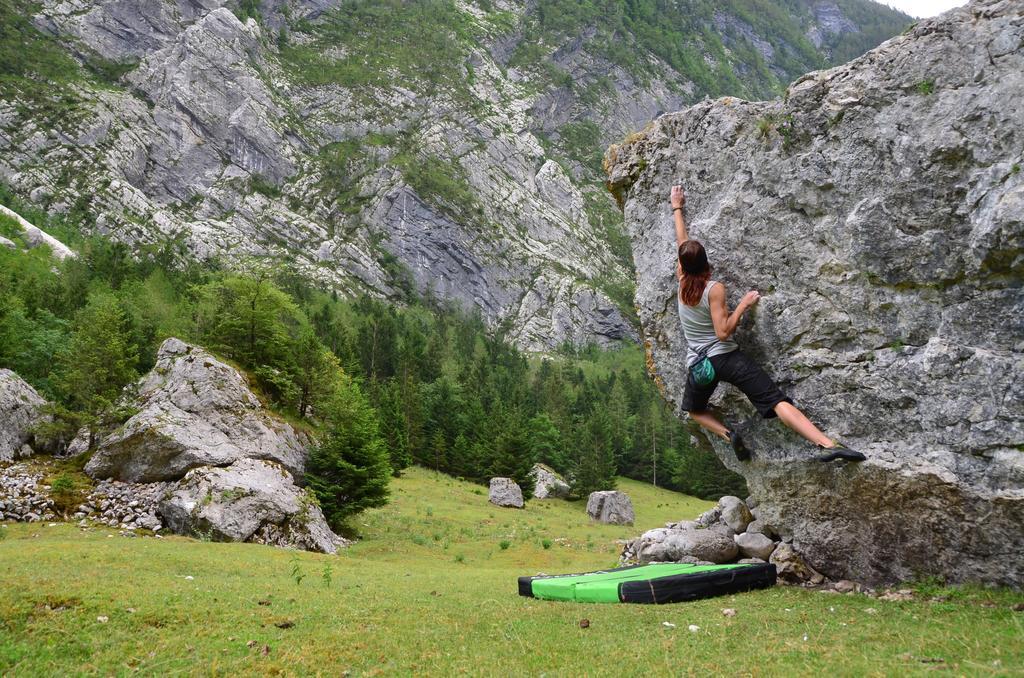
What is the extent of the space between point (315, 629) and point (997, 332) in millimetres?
10811

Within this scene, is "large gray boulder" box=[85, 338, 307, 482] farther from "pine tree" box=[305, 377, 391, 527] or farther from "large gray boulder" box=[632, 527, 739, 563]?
"large gray boulder" box=[632, 527, 739, 563]

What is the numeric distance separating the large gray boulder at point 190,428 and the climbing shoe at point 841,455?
24261 millimetres

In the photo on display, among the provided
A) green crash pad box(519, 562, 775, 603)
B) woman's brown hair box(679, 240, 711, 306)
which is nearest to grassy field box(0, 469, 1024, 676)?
green crash pad box(519, 562, 775, 603)

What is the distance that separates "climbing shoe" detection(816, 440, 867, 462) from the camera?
9.60 meters

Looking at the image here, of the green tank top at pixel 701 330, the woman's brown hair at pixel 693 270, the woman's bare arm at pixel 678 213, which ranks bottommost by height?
the green tank top at pixel 701 330

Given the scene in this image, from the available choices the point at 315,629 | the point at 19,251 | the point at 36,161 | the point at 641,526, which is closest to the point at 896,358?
the point at 315,629

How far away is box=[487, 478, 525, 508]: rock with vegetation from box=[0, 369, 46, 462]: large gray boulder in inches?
1244

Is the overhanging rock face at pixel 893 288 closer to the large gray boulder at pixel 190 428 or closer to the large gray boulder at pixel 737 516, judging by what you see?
the large gray boulder at pixel 737 516

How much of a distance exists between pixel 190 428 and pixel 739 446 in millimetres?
24192

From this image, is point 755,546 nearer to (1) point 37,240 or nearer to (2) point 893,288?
(2) point 893,288

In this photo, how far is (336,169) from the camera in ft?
608

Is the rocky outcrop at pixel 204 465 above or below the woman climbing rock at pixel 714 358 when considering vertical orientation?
below

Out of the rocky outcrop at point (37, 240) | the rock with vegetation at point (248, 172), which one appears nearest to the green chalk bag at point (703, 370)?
the rocky outcrop at point (37, 240)

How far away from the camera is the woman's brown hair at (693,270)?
37.0ft
